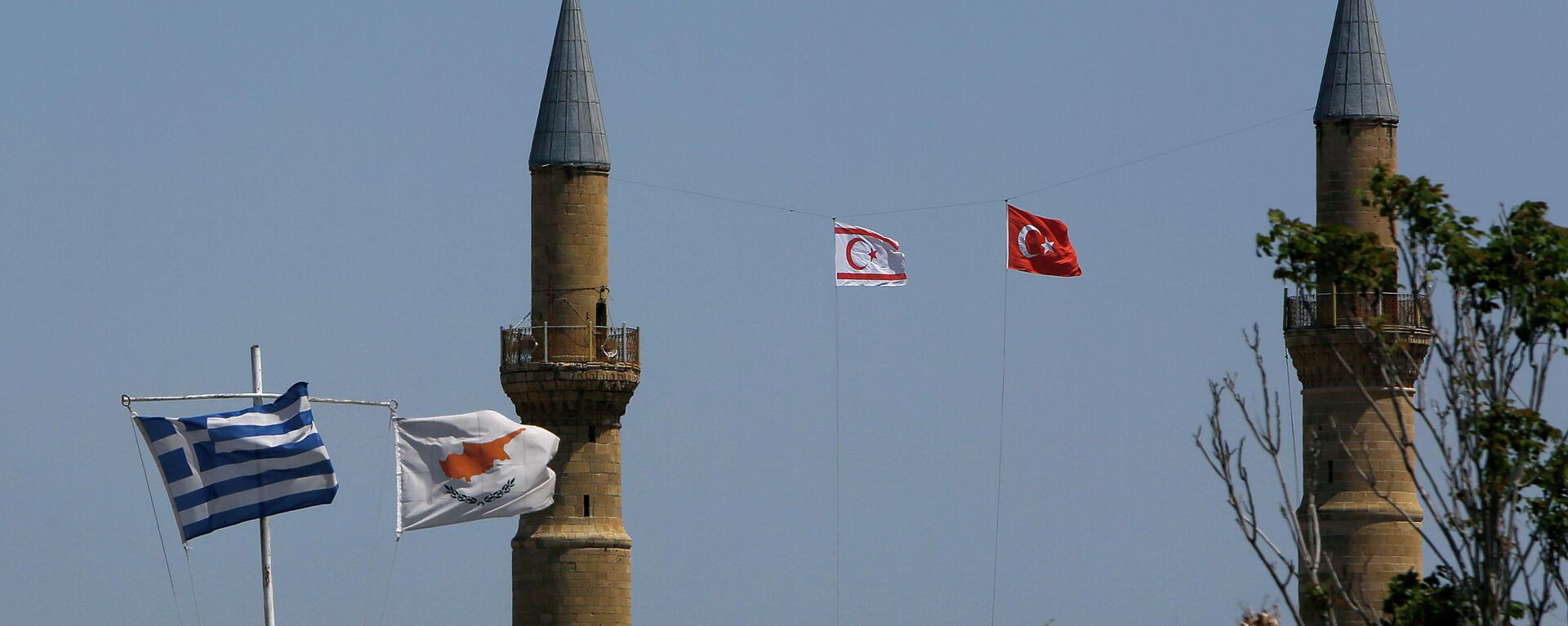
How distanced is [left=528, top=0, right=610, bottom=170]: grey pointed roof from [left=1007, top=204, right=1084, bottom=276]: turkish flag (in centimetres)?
947

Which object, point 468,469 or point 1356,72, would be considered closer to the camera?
point 468,469

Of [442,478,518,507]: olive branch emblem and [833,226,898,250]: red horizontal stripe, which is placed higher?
[833,226,898,250]: red horizontal stripe

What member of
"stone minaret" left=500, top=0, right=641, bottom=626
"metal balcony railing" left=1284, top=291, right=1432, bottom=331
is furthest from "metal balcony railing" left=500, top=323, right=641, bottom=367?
"metal balcony railing" left=1284, top=291, right=1432, bottom=331

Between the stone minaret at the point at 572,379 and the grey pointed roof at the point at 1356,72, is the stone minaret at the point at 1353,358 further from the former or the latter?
the stone minaret at the point at 572,379

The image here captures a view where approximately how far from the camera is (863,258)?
73000 millimetres

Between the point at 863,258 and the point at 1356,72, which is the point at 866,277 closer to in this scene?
the point at 863,258

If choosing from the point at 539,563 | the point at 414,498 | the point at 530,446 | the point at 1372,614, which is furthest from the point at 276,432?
the point at 539,563

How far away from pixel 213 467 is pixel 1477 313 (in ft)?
63.8

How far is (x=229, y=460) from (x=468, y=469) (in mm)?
10038

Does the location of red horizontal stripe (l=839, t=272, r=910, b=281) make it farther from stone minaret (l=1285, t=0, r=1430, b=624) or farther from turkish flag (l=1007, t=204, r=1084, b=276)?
stone minaret (l=1285, t=0, r=1430, b=624)

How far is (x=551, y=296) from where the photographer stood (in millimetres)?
71562

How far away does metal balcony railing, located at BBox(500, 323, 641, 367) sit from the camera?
7112 centimetres

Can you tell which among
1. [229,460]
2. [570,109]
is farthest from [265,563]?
[570,109]

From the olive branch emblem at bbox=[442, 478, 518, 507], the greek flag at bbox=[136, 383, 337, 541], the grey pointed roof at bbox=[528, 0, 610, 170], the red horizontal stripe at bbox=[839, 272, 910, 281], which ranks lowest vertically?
the olive branch emblem at bbox=[442, 478, 518, 507]
